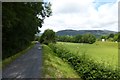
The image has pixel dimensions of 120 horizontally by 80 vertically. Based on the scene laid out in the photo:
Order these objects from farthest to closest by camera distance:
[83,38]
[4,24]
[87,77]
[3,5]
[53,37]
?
[83,38] < [53,37] < [4,24] < [3,5] < [87,77]

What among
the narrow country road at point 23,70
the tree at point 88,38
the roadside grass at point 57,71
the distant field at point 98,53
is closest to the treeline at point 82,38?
the tree at point 88,38

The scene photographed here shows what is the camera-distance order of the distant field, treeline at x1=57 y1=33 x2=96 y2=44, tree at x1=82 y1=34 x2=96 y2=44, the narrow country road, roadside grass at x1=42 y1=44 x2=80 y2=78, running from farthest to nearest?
treeline at x1=57 y1=33 x2=96 y2=44, tree at x1=82 y1=34 x2=96 y2=44, the distant field, roadside grass at x1=42 y1=44 x2=80 y2=78, the narrow country road

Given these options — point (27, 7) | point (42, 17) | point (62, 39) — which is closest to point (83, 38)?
point (62, 39)

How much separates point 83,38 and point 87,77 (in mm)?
165578

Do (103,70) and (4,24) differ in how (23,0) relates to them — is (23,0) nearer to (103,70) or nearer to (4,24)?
(4,24)

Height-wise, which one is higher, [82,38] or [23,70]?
[82,38]

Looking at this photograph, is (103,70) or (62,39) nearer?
(103,70)

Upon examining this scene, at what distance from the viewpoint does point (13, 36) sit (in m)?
31.3

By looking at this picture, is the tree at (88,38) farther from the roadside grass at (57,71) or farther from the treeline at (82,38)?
the roadside grass at (57,71)

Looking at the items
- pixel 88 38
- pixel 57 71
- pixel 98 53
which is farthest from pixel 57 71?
pixel 88 38

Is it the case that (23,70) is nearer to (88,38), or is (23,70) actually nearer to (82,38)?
(88,38)

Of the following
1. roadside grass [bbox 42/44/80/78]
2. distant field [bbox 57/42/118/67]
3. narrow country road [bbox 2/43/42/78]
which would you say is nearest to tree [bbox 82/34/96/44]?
distant field [bbox 57/42/118/67]

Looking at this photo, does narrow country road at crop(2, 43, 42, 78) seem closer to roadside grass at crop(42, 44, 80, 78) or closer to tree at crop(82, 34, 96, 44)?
roadside grass at crop(42, 44, 80, 78)

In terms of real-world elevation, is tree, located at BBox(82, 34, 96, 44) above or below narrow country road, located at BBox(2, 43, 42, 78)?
above
